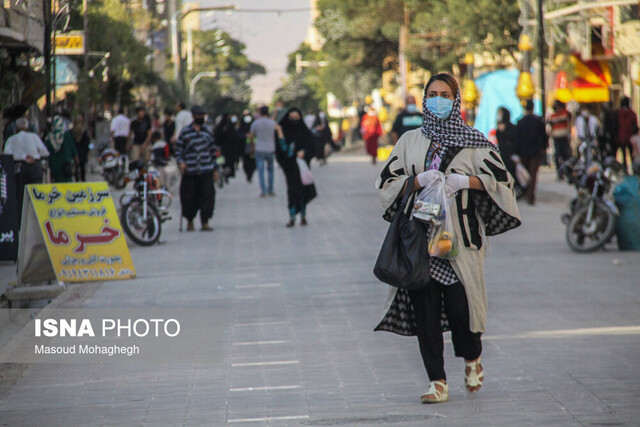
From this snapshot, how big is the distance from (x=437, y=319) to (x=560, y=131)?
72.5ft

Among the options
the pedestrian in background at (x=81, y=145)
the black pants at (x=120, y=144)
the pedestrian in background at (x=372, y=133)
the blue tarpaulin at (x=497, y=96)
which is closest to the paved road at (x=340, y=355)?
the pedestrian in background at (x=81, y=145)

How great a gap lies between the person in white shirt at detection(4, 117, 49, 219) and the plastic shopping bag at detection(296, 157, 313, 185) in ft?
13.0

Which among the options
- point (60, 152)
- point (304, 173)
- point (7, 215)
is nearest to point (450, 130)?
point (7, 215)

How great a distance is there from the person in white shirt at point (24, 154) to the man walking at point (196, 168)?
96.3 inches

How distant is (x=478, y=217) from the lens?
6465 millimetres

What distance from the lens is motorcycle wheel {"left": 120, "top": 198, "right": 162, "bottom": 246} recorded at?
1623cm

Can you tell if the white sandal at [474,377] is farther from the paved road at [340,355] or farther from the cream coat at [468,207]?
the cream coat at [468,207]

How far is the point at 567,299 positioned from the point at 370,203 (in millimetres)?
12945

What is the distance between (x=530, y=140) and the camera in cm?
2264

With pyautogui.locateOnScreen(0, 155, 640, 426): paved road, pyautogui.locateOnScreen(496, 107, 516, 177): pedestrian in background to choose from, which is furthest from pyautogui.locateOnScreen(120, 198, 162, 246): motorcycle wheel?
pyautogui.locateOnScreen(496, 107, 516, 177): pedestrian in background

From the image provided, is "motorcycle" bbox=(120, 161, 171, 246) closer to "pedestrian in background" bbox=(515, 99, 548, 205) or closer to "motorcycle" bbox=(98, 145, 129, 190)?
"pedestrian in background" bbox=(515, 99, 548, 205)

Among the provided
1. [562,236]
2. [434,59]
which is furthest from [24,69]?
[434,59]

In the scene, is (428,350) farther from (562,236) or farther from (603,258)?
(562,236)

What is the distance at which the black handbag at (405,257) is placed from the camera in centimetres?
616
